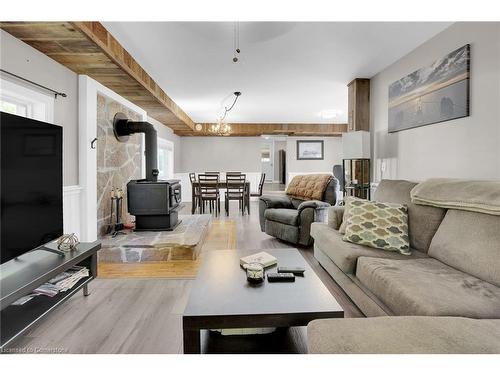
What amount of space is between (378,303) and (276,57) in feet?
8.96

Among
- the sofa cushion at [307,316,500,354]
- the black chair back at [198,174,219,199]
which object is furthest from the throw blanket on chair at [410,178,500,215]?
the black chair back at [198,174,219,199]

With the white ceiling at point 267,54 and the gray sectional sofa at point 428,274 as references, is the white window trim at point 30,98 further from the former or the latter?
the gray sectional sofa at point 428,274

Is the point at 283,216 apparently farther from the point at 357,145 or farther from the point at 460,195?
the point at 460,195

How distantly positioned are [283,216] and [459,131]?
2.10 meters

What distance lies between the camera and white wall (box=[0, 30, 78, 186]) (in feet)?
7.24

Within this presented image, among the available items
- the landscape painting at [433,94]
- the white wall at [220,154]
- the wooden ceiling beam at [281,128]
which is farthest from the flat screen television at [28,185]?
the white wall at [220,154]

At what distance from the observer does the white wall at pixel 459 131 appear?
7.11ft

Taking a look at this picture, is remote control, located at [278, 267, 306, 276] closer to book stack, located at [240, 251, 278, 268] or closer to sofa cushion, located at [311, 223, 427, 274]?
book stack, located at [240, 251, 278, 268]

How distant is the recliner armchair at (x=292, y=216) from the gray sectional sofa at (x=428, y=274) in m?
1.03
